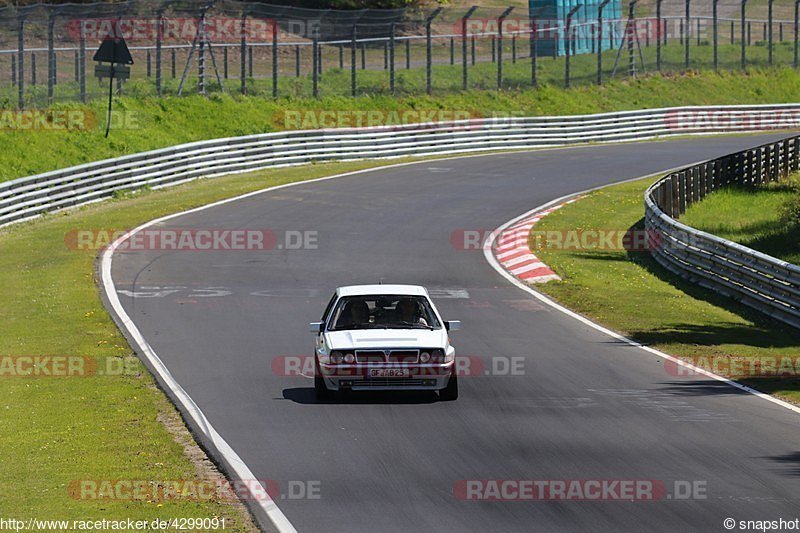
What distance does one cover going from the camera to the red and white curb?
26438 millimetres

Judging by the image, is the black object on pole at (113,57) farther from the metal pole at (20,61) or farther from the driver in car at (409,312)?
the driver in car at (409,312)

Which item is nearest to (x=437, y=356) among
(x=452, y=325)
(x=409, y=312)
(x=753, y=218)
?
(x=452, y=325)

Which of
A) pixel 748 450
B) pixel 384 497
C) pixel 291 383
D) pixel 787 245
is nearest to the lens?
pixel 384 497

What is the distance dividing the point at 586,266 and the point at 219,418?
14852 millimetres

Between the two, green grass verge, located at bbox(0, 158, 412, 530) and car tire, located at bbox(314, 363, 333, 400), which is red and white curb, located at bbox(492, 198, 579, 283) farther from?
car tire, located at bbox(314, 363, 333, 400)

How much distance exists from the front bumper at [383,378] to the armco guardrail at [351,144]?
19.8 metres

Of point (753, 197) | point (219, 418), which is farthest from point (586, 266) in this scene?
point (219, 418)

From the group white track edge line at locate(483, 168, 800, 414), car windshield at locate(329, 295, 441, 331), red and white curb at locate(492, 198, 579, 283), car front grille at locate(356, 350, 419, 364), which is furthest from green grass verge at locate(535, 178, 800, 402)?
car front grille at locate(356, 350, 419, 364)

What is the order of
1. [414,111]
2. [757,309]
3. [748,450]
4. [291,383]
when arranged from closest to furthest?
[748,450] < [291,383] < [757,309] < [414,111]

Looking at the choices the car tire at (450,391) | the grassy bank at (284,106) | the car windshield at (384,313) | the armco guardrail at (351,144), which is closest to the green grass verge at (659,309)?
the car tire at (450,391)

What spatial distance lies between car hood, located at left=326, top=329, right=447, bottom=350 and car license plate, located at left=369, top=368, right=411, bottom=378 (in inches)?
10.5

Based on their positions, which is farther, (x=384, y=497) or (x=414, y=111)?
(x=414, y=111)

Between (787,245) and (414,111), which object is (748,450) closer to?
(787,245)

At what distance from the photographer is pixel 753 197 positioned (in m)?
38.4
